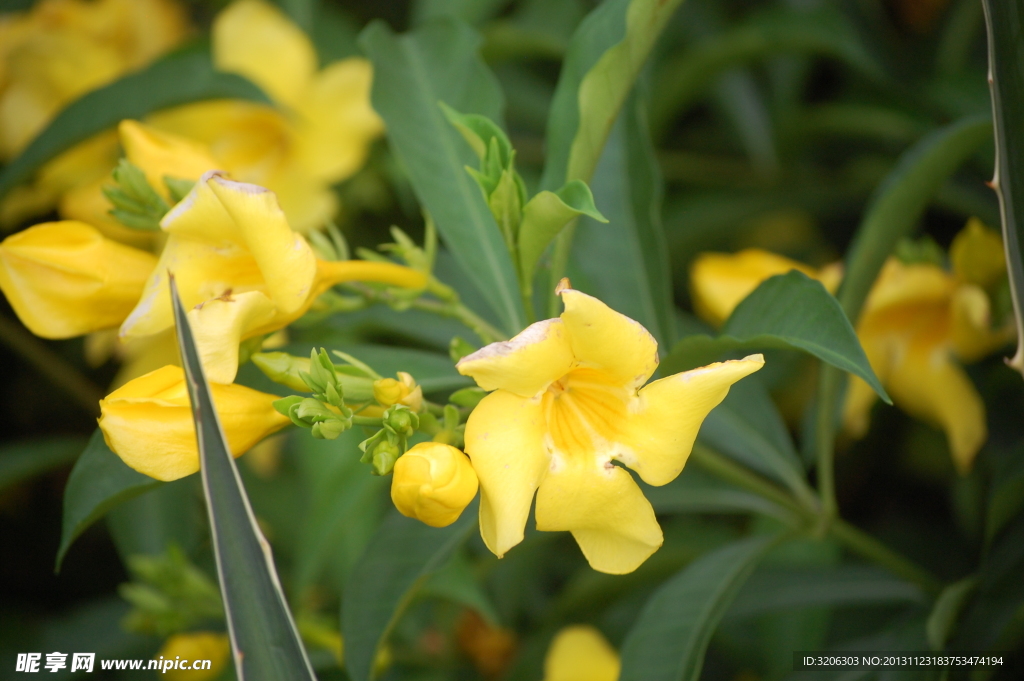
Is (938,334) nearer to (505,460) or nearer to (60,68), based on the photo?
(505,460)

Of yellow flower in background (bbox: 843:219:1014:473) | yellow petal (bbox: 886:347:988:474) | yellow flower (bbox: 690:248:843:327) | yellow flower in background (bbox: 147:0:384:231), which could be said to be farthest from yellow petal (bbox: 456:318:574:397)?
yellow flower in background (bbox: 147:0:384:231)

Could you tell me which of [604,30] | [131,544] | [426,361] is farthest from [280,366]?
[131,544]

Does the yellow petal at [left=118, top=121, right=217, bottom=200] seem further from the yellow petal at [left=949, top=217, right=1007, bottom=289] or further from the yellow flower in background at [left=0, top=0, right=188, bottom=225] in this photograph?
the yellow petal at [left=949, top=217, right=1007, bottom=289]

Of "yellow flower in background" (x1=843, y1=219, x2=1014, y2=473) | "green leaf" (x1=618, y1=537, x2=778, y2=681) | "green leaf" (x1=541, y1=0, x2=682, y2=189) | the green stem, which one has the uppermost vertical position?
"green leaf" (x1=541, y1=0, x2=682, y2=189)

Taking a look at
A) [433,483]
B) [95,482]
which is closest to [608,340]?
[433,483]

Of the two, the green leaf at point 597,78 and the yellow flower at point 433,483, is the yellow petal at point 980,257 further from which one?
the yellow flower at point 433,483

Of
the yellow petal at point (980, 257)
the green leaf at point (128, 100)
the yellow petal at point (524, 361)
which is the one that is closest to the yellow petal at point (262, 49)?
the green leaf at point (128, 100)
